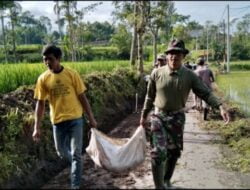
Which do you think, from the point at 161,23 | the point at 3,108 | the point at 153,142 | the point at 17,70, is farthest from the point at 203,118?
the point at 161,23

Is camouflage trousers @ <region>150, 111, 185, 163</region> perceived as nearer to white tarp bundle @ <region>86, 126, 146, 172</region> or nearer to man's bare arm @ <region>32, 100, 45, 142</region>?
white tarp bundle @ <region>86, 126, 146, 172</region>

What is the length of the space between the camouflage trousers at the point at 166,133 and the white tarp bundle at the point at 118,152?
7.0 inches

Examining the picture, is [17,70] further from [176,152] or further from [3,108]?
[176,152]

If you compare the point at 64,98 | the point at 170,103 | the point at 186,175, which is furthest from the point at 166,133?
the point at 186,175

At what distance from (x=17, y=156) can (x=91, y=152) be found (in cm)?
162

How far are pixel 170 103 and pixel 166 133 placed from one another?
1.18 ft

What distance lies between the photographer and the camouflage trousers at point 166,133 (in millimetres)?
5031

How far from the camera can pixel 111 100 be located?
13.4 metres

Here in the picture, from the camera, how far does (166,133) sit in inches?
203

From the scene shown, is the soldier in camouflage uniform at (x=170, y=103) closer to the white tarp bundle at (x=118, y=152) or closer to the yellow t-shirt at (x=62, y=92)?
the white tarp bundle at (x=118, y=152)

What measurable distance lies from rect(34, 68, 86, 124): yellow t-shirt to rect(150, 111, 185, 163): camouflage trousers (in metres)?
0.92

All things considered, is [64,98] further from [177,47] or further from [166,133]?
[177,47]

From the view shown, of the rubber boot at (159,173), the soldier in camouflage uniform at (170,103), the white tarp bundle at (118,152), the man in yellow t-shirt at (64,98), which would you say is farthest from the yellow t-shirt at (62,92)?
the rubber boot at (159,173)

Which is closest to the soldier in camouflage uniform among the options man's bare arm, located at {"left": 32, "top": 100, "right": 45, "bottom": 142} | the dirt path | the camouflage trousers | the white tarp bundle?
the camouflage trousers
